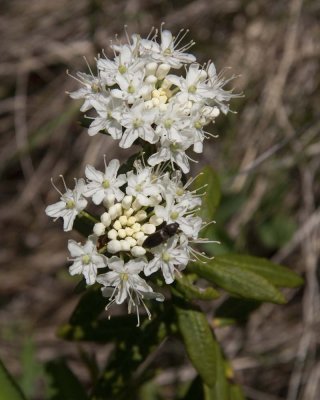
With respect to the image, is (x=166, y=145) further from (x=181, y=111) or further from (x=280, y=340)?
(x=280, y=340)

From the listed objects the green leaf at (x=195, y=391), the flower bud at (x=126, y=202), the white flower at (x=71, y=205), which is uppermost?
the white flower at (x=71, y=205)

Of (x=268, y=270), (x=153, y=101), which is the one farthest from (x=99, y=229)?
(x=268, y=270)

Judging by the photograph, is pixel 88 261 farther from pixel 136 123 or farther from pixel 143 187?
pixel 136 123

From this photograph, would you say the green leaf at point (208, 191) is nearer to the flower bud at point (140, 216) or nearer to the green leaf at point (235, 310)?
the flower bud at point (140, 216)

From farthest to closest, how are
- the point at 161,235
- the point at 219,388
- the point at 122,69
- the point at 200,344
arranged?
the point at 219,388
the point at 200,344
the point at 122,69
the point at 161,235

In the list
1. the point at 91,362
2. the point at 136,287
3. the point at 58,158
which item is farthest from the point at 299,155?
the point at 136,287

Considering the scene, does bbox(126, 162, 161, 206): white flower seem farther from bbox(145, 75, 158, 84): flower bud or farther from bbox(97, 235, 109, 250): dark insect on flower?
bbox(145, 75, 158, 84): flower bud

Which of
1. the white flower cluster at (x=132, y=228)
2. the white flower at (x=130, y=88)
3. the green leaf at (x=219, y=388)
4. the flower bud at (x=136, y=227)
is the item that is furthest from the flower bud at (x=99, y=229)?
the green leaf at (x=219, y=388)

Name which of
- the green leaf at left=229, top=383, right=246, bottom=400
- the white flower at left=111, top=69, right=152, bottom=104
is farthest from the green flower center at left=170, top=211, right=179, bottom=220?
the green leaf at left=229, top=383, right=246, bottom=400
